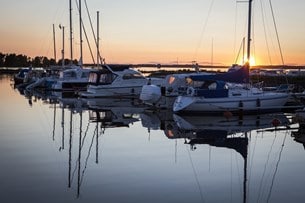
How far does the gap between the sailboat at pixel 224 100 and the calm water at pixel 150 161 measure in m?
1.71

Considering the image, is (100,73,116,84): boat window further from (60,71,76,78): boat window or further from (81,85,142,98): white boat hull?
(60,71,76,78): boat window

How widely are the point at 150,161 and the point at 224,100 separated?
39.1 ft

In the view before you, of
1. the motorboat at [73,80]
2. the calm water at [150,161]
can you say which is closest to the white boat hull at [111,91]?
the motorboat at [73,80]

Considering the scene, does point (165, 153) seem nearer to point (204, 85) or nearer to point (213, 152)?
point (213, 152)

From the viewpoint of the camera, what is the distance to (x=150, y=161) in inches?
504

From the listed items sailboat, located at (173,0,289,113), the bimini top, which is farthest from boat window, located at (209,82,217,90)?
the bimini top

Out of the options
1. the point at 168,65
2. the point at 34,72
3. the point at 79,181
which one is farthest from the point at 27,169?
the point at 168,65

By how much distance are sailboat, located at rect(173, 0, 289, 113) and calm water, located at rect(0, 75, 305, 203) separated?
1.71 meters

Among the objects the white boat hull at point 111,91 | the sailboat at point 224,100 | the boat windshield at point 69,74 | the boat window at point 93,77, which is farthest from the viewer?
the boat windshield at point 69,74

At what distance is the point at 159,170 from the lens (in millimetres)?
11719

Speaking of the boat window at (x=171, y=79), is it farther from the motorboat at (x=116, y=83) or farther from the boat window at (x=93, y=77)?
the boat window at (x=93, y=77)

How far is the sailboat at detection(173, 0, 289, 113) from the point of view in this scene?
78.8 ft

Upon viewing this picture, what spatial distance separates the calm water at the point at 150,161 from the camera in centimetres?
960

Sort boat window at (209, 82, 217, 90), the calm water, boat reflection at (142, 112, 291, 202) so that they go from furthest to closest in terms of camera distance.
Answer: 1. boat window at (209, 82, 217, 90)
2. boat reflection at (142, 112, 291, 202)
3. the calm water
